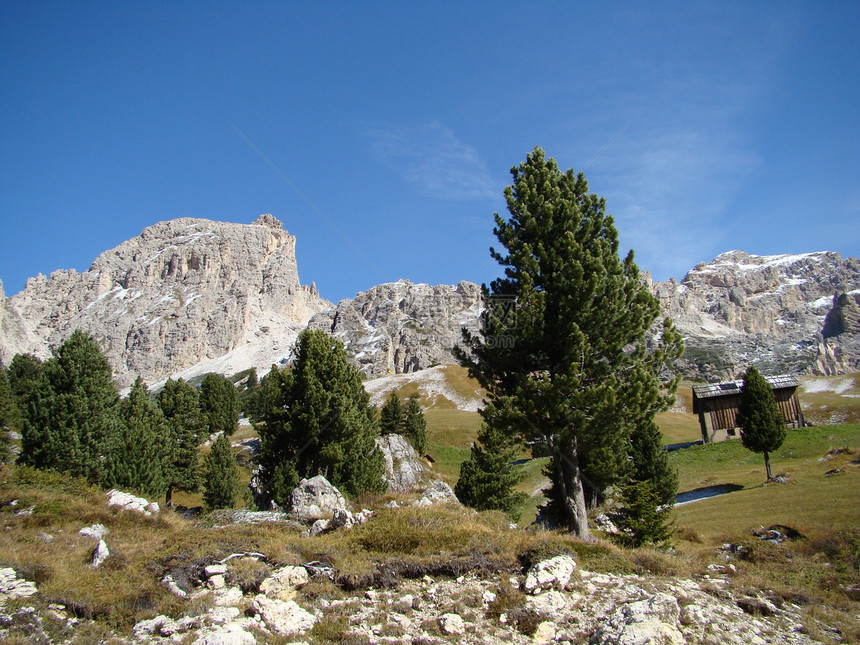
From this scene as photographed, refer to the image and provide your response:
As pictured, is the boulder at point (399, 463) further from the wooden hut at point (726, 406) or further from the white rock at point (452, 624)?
the wooden hut at point (726, 406)

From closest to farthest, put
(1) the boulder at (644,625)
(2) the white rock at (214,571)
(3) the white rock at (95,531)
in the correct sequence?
1. (1) the boulder at (644,625)
2. (2) the white rock at (214,571)
3. (3) the white rock at (95,531)

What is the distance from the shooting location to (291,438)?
2502cm

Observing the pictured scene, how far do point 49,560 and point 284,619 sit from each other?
5.31 metres

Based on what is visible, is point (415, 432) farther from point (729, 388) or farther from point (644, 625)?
point (644, 625)

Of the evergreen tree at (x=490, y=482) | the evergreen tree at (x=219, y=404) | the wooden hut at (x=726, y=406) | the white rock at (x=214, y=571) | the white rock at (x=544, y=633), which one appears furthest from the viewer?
the evergreen tree at (x=219, y=404)

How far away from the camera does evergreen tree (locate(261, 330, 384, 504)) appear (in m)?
24.4

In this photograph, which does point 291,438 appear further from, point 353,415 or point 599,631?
point 599,631

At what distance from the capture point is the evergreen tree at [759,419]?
36469 mm

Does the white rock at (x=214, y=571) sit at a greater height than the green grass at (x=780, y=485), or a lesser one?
greater

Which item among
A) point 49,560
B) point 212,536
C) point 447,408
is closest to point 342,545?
point 212,536

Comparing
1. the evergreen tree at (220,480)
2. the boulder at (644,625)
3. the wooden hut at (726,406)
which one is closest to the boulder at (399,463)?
the evergreen tree at (220,480)

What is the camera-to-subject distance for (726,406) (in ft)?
178

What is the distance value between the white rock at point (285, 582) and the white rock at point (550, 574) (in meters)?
4.27

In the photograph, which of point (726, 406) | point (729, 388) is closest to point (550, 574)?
point (726, 406)
